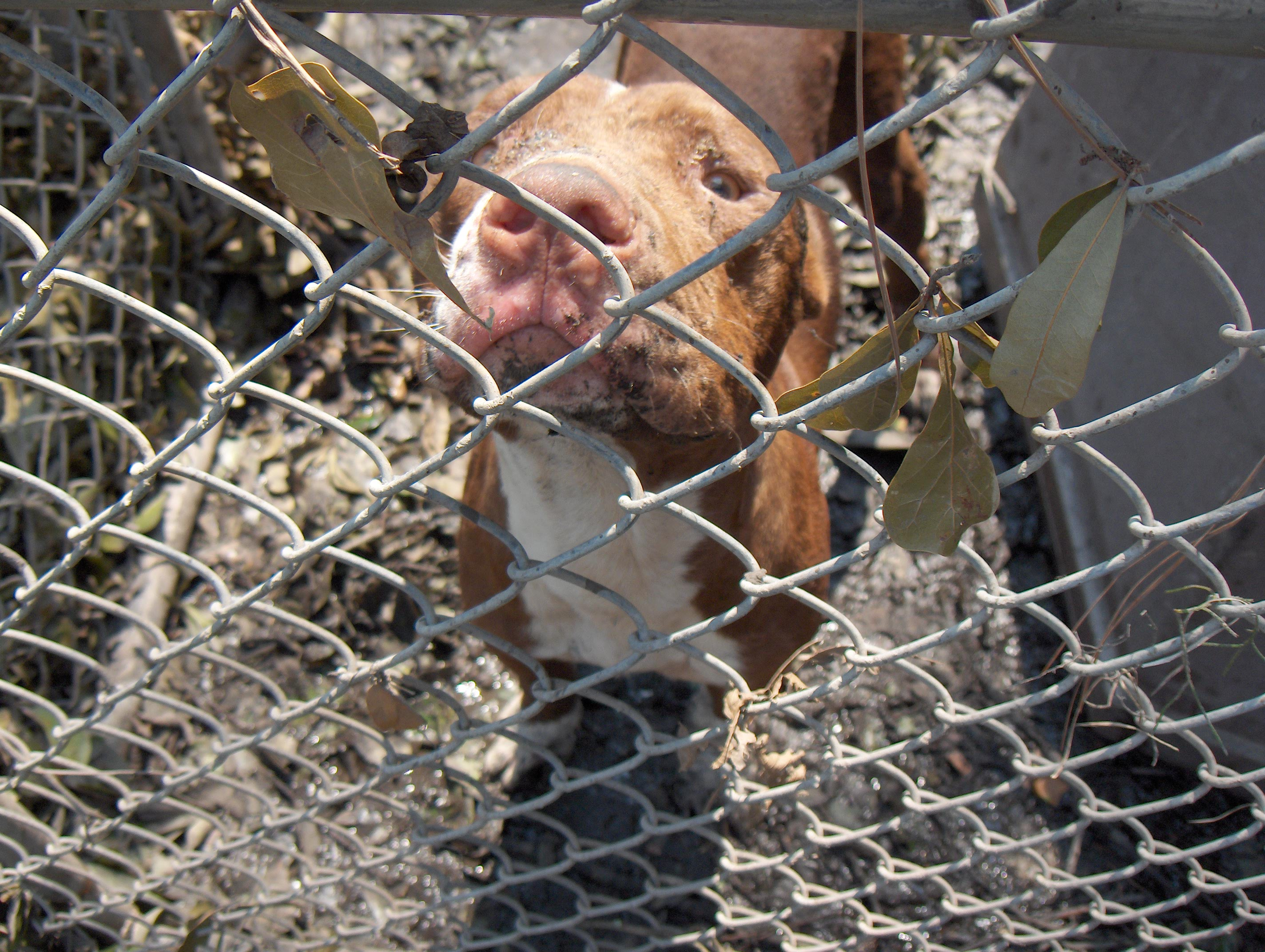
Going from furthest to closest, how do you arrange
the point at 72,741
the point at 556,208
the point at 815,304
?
the point at 72,741
the point at 815,304
the point at 556,208

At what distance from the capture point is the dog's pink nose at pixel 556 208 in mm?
1277

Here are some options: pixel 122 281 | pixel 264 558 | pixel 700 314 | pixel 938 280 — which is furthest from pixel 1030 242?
pixel 122 281

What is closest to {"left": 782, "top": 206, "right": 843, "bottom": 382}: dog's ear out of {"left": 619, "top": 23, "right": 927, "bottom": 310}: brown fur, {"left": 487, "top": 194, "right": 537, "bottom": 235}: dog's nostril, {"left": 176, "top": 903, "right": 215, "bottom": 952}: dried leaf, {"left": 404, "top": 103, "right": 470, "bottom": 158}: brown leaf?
{"left": 619, "top": 23, "right": 927, "bottom": 310}: brown fur

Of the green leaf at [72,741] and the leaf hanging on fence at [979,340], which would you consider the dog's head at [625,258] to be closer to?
the leaf hanging on fence at [979,340]

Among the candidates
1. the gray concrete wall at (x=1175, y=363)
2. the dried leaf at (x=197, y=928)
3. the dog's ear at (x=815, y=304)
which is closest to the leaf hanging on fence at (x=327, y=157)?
the dog's ear at (x=815, y=304)

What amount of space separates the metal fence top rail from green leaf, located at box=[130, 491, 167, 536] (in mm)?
2914

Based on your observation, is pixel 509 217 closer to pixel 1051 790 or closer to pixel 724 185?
pixel 724 185

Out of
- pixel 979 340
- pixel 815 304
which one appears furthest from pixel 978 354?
pixel 815 304

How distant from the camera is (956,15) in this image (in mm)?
734

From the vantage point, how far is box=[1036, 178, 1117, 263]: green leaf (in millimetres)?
793

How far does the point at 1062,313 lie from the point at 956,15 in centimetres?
29

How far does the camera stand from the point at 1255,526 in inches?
86.8

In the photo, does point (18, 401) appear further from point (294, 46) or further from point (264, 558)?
point (294, 46)

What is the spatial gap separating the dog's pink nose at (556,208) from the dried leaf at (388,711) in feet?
2.68
